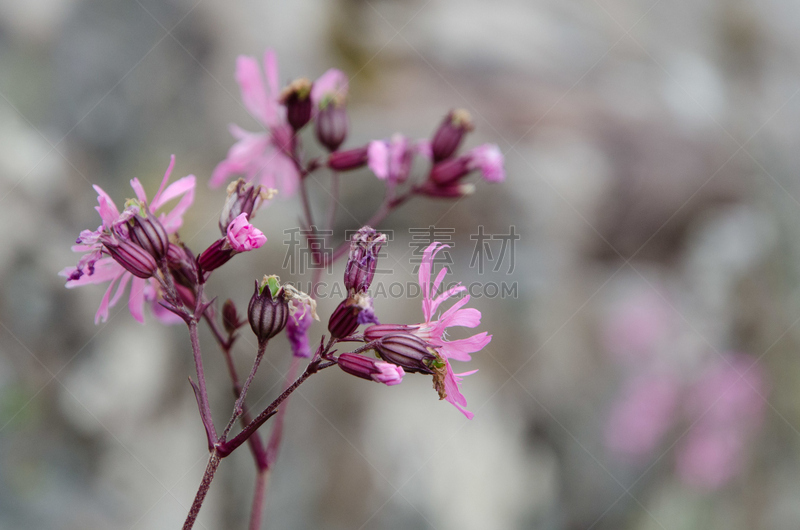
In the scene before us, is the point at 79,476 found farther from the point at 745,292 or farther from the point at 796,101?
the point at 796,101

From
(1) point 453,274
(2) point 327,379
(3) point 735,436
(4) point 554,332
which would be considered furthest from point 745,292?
(2) point 327,379

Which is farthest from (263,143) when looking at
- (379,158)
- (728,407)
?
(728,407)

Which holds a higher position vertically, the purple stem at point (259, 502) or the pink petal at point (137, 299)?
the pink petal at point (137, 299)

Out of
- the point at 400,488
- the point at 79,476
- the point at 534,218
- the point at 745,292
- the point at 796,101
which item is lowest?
the point at 79,476

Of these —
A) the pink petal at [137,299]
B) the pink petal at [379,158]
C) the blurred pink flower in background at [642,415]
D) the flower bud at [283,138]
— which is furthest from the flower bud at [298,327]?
the blurred pink flower in background at [642,415]

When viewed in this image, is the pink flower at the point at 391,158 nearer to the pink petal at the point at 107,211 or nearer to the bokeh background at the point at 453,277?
the pink petal at the point at 107,211

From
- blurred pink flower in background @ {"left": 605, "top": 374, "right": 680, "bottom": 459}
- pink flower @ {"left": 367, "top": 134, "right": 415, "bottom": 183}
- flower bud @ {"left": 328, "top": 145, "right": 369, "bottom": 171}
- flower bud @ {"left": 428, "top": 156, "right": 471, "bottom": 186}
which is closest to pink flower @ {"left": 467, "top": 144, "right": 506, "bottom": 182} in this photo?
flower bud @ {"left": 428, "top": 156, "right": 471, "bottom": 186}

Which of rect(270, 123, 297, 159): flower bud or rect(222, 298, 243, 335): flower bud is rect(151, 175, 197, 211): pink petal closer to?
rect(222, 298, 243, 335): flower bud
